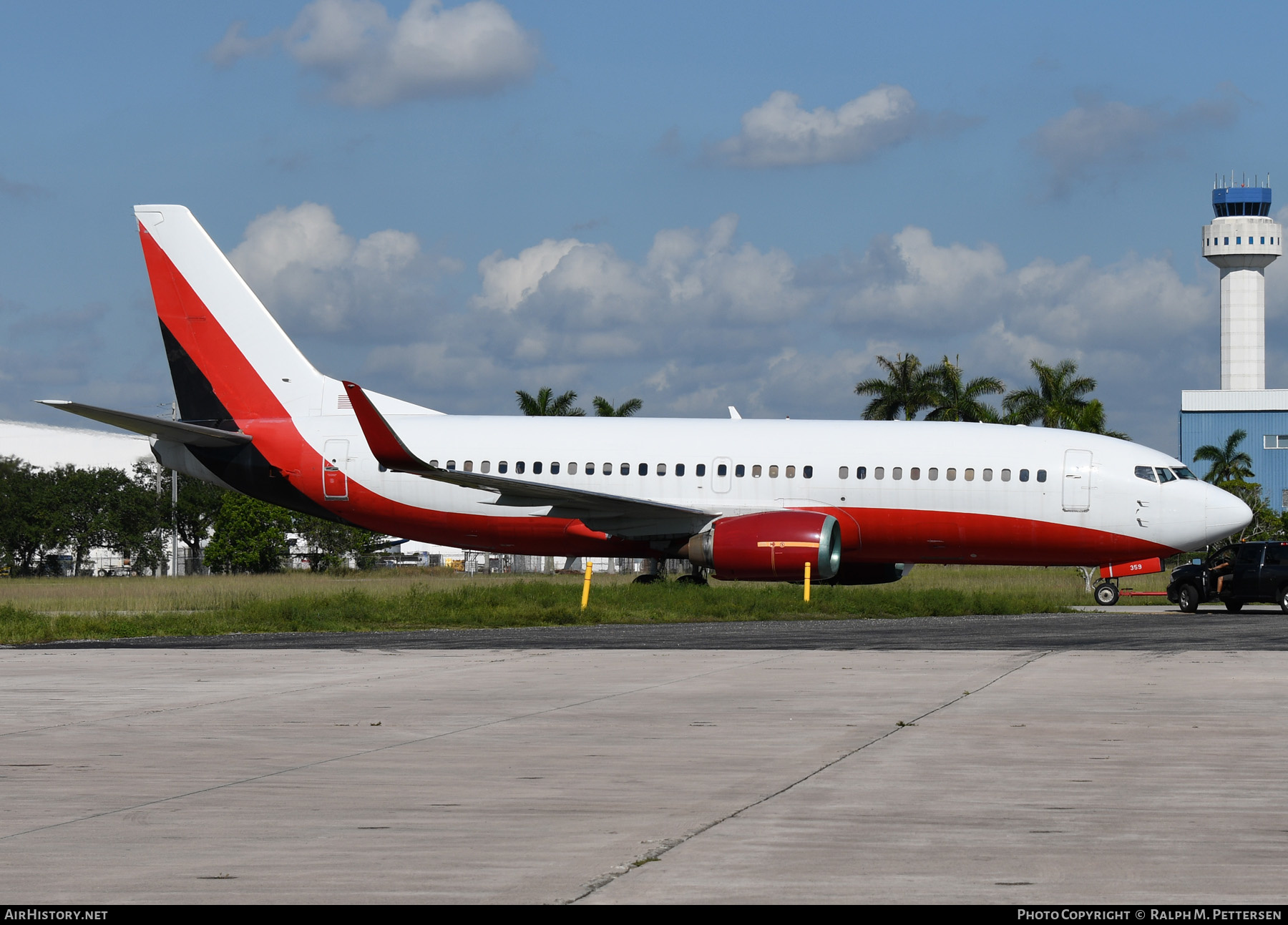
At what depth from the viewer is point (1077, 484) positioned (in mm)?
29109

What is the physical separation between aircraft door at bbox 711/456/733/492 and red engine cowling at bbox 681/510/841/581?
2051 millimetres

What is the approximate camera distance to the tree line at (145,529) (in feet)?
251

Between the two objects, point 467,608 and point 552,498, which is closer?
point 467,608

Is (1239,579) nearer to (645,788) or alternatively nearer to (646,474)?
(646,474)

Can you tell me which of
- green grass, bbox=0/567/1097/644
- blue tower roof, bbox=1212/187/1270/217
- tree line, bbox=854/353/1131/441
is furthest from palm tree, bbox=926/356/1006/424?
blue tower roof, bbox=1212/187/1270/217

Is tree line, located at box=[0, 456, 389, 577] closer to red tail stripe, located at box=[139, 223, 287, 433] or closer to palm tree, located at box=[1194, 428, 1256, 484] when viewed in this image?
red tail stripe, located at box=[139, 223, 287, 433]

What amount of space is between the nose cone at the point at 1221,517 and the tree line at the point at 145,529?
173ft

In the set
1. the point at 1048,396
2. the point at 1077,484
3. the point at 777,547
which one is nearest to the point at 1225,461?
the point at 1048,396

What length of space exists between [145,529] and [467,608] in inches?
2749

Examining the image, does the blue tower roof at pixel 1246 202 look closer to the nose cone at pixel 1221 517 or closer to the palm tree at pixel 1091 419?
the palm tree at pixel 1091 419

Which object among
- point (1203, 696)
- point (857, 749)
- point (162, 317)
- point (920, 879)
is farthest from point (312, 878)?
point (162, 317)

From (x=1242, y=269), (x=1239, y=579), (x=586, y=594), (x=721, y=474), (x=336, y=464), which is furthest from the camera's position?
(x=1242, y=269)

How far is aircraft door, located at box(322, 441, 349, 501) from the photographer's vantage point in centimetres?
3203

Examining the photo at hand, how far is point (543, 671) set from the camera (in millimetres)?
15883
